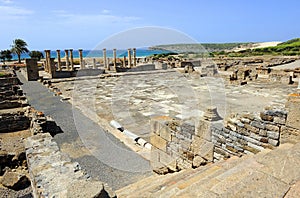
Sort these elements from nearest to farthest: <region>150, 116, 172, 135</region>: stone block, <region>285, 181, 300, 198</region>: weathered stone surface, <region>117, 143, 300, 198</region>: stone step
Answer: <region>285, 181, 300, 198</region>: weathered stone surface < <region>117, 143, 300, 198</region>: stone step < <region>150, 116, 172, 135</region>: stone block

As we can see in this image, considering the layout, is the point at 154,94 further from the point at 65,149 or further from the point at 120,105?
the point at 65,149

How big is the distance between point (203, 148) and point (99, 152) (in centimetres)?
369

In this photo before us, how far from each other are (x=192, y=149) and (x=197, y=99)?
938cm

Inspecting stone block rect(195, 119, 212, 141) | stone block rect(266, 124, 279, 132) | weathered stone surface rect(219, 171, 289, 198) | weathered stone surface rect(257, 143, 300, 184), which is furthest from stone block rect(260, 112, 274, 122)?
weathered stone surface rect(219, 171, 289, 198)

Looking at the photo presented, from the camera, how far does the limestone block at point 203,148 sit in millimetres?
5668

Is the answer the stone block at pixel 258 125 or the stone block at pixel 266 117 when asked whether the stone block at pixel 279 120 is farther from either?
the stone block at pixel 258 125

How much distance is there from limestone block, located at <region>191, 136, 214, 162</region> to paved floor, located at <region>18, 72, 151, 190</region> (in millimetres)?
1773

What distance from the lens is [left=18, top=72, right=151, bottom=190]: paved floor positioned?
6422 millimetres

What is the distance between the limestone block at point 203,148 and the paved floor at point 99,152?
69.8 inches

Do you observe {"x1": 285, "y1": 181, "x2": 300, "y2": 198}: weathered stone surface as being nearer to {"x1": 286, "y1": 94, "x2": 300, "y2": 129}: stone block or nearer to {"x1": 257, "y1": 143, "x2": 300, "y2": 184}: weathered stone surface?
{"x1": 257, "y1": 143, "x2": 300, "y2": 184}: weathered stone surface

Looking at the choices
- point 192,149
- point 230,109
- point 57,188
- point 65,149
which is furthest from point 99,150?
point 230,109

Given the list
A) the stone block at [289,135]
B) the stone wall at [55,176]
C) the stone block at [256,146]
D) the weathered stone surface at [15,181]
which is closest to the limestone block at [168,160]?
the stone block at [256,146]

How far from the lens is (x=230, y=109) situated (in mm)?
11836

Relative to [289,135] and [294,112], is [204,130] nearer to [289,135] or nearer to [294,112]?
[289,135]
